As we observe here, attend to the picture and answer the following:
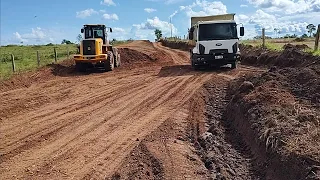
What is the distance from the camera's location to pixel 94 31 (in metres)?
22.3

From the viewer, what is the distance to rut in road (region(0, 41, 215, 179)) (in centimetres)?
652

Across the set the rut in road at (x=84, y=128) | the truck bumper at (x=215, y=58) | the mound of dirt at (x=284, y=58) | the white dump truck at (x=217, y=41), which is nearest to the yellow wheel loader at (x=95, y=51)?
the truck bumper at (x=215, y=58)

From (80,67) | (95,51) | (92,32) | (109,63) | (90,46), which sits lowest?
(80,67)

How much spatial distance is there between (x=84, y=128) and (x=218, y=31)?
1100 cm

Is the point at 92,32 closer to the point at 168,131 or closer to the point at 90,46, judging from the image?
the point at 90,46

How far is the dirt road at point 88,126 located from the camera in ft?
21.1

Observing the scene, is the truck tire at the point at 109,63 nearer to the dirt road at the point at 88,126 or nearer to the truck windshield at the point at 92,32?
the truck windshield at the point at 92,32

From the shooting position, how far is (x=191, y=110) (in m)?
10.4

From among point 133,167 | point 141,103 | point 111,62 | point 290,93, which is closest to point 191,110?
point 141,103

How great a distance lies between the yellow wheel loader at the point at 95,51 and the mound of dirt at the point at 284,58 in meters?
8.21

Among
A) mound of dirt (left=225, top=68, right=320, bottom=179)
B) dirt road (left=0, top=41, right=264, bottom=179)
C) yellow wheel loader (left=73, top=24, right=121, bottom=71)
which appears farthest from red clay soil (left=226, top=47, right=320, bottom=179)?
yellow wheel loader (left=73, top=24, right=121, bottom=71)

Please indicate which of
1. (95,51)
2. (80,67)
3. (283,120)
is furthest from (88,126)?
(80,67)

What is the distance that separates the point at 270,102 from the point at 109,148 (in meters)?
3.88

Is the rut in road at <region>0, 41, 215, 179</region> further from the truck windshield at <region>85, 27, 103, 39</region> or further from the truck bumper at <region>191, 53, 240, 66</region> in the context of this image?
the truck windshield at <region>85, 27, 103, 39</region>
